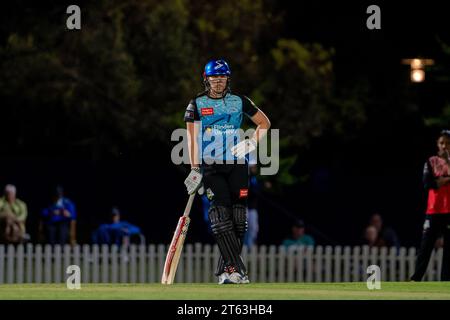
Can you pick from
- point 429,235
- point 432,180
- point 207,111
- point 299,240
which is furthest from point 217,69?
point 299,240

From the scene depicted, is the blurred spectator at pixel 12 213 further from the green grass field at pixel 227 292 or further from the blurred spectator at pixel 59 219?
the green grass field at pixel 227 292

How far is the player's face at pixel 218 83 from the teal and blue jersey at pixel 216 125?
0.11 m

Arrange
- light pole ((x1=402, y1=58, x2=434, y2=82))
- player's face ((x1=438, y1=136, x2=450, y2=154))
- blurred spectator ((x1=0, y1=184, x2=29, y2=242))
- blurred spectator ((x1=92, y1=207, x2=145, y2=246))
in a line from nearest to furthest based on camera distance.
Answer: player's face ((x1=438, y1=136, x2=450, y2=154)) → blurred spectator ((x1=0, y1=184, x2=29, y2=242)) → light pole ((x1=402, y1=58, x2=434, y2=82)) → blurred spectator ((x1=92, y1=207, x2=145, y2=246))

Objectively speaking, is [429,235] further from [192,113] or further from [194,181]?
[192,113]

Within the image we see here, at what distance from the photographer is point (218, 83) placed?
51.4 ft

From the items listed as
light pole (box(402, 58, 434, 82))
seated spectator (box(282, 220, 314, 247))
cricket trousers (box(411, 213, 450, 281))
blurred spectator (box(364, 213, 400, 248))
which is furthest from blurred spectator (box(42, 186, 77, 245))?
cricket trousers (box(411, 213, 450, 281))

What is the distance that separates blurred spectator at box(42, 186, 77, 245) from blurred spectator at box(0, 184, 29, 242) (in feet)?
7.30

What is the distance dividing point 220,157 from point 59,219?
1435 cm

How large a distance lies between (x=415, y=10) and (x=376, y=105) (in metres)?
3.27

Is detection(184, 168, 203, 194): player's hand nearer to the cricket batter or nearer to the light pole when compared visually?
the cricket batter

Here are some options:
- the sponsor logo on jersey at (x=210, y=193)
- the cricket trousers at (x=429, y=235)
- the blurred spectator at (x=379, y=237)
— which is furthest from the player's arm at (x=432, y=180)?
the blurred spectator at (x=379, y=237)

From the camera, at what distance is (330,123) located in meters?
39.0

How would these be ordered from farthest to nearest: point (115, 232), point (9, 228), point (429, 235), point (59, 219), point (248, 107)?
point (115, 232), point (59, 219), point (9, 228), point (429, 235), point (248, 107)

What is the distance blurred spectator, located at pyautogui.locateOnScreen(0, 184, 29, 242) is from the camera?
1059 inches
